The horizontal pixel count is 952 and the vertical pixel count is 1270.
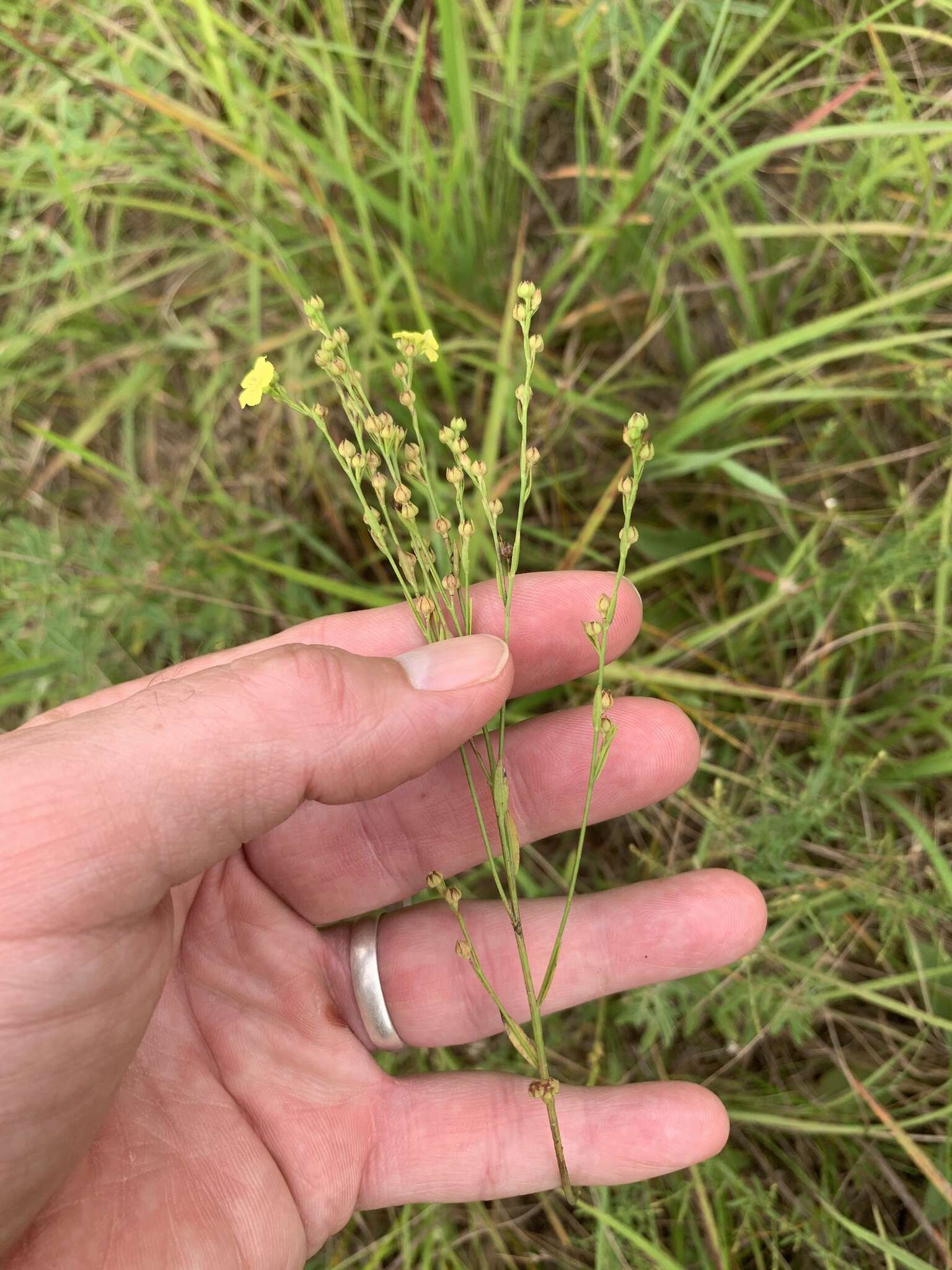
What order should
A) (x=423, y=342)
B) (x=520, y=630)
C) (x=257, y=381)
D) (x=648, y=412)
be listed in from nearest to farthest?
(x=257, y=381)
(x=423, y=342)
(x=520, y=630)
(x=648, y=412)

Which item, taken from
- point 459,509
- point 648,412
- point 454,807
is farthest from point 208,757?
point 648,412

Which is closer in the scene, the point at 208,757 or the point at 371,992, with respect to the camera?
the point at 208,757

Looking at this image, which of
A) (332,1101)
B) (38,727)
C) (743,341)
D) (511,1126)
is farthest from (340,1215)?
(743,341)

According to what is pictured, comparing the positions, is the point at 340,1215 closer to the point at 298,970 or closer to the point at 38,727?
the point at 298,970

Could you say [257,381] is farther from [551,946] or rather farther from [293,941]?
[551,946]

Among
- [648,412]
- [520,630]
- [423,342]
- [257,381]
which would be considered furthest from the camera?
[648,412]

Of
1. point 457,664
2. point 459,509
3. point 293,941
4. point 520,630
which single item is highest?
point 459,509

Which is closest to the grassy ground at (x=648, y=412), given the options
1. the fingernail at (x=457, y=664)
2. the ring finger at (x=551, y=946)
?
the ring finger at (x=551, y=946)
